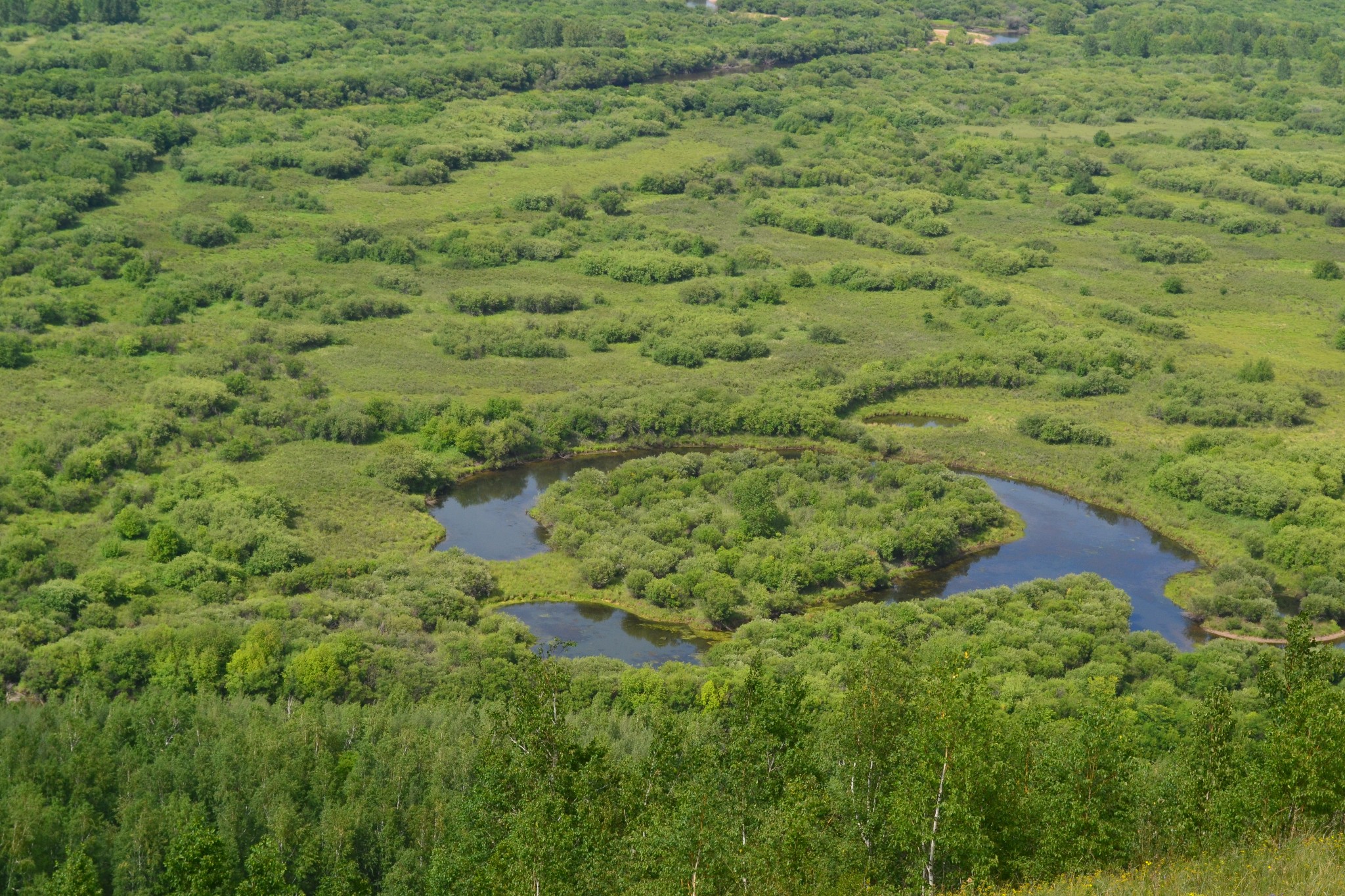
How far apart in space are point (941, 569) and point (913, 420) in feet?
71.9

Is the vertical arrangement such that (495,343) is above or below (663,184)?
below

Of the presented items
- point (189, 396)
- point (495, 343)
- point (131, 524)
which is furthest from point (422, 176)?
point (131, 524)

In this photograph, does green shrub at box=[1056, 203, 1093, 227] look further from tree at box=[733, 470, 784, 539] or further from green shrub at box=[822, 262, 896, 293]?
tree at box=[733, 470, 784, 539]

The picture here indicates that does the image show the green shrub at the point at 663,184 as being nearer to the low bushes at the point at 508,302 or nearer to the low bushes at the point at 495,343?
the low bushes at the point at 508,302

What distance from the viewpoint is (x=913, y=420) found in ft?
299

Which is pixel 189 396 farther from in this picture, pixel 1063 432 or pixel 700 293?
pixel 1063 432

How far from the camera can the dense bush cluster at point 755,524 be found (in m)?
65.7

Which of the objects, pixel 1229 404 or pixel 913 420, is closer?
pixel 1229 404

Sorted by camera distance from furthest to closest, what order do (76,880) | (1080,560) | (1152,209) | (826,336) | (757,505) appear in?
(1152,209), (826,336), (1080,560), (757,505), (76,880)

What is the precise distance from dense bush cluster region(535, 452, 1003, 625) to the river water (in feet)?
5.48

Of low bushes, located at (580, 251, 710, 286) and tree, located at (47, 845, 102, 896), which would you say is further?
low bushes, located at (580, 251, 710, 286)

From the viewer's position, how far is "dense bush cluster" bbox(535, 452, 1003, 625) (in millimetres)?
65688

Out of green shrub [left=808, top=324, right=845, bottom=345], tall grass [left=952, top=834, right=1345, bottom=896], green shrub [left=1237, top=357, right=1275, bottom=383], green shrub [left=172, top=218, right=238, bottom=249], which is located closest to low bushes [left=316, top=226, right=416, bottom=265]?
green shrub [left=172, top=218, right=238, bottom=249]

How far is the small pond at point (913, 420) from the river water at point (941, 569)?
8335mm
